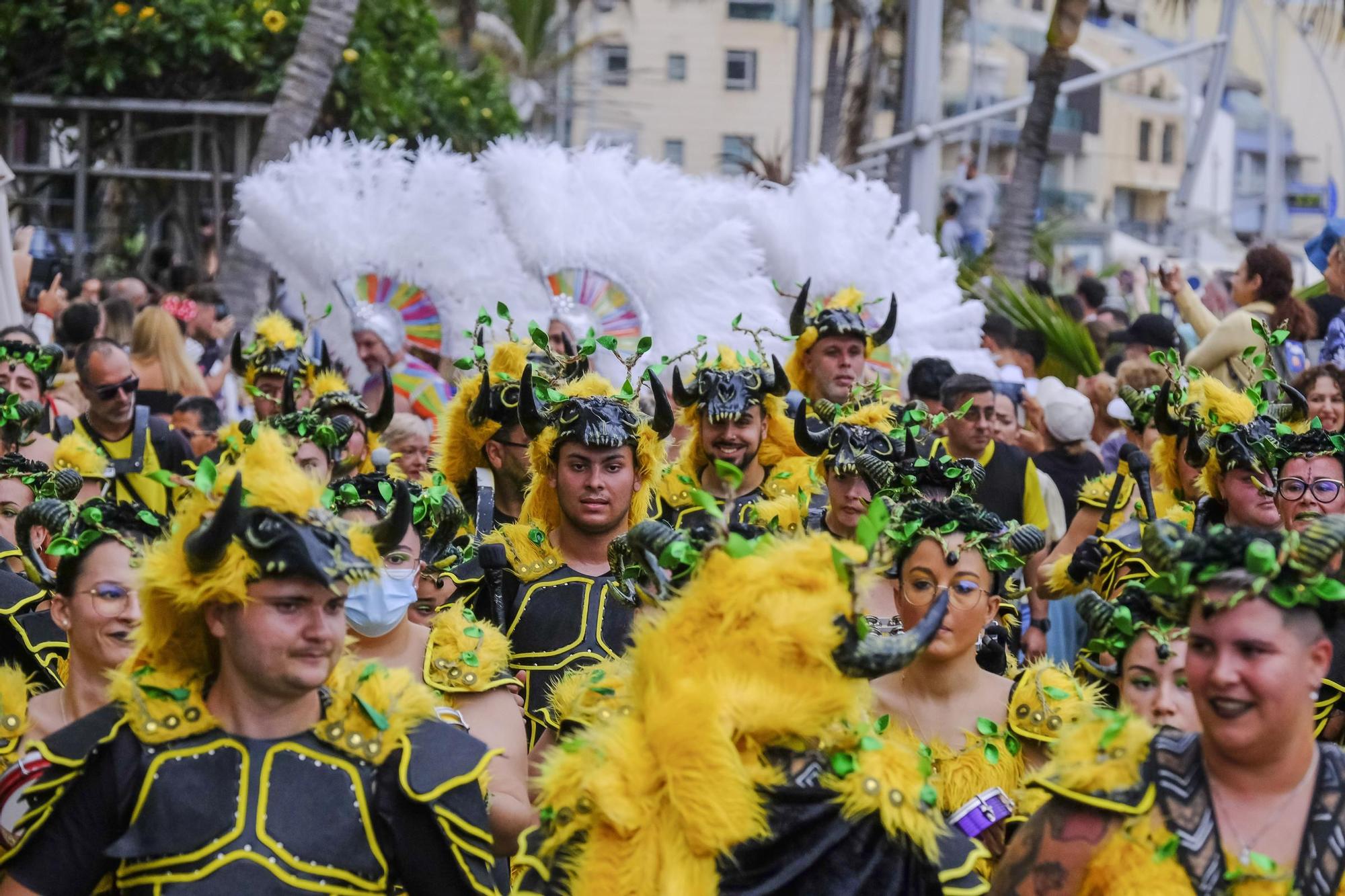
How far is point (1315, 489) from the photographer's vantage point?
6.67 m

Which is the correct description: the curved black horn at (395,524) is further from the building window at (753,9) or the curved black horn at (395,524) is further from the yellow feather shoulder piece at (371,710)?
the building window at (753,9)

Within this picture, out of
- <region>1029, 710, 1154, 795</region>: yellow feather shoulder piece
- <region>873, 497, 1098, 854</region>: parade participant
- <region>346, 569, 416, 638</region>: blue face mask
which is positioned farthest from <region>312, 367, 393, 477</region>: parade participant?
<region>1029, 710, 1154, 795</region>: yellow feather shoulder piece

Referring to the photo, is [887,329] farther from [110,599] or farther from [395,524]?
[395,524]

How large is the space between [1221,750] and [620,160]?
385 inches

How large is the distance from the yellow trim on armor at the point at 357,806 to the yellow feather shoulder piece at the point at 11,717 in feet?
3.83

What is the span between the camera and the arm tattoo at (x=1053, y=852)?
12.9ft

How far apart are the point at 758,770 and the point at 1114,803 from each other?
723 mm

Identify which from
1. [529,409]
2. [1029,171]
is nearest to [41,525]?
[529,409]

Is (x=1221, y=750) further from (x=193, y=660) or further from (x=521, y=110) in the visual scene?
(x=521, y=110)

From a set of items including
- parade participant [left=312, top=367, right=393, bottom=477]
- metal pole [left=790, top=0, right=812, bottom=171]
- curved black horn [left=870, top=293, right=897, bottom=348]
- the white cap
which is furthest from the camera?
metal pole [left=790, top=0, right=812, bottom=171]

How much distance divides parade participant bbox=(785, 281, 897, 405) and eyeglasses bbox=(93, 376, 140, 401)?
3.40 m

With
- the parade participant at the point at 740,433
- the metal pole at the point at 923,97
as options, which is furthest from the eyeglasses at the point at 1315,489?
the metal pole at the point at 923,97

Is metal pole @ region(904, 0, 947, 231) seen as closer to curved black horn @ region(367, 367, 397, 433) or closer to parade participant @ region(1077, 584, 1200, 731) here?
curved black horn @ region(367, 367, 397, 433)

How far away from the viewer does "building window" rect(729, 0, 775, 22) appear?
2413 inches
